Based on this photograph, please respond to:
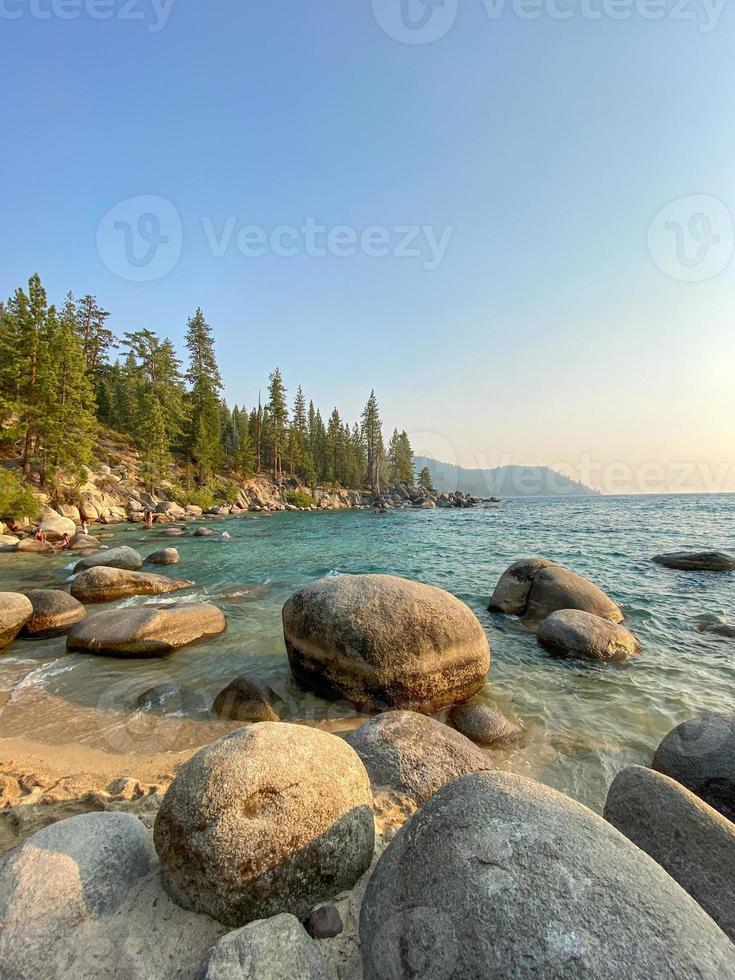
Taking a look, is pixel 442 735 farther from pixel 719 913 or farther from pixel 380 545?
pixel 380 545

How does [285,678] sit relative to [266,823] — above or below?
below

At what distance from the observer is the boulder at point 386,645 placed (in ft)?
19.7

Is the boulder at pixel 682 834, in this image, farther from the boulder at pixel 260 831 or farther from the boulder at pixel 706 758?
the boulder at pixel 260 831

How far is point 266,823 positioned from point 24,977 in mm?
1289

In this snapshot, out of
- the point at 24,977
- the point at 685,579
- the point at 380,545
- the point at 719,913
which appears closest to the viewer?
the point at 24,977

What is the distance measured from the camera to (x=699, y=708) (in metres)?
6.19

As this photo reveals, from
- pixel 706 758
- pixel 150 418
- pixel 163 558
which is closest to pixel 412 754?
pixel 706 758

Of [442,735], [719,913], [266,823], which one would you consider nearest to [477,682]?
[442,735]

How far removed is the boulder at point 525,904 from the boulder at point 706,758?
2640 mm

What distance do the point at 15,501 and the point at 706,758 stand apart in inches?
1195

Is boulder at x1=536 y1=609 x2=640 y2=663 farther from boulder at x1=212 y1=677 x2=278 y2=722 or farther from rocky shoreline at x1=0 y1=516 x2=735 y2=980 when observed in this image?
boulder at x1=212 y1=677 x2=278 y2=722

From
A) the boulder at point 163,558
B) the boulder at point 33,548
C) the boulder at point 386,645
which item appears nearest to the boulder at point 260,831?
the boulder at point 386,645

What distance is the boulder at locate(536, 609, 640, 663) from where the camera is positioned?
7902 mm

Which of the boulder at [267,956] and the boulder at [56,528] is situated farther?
the boulder at [56,528]
